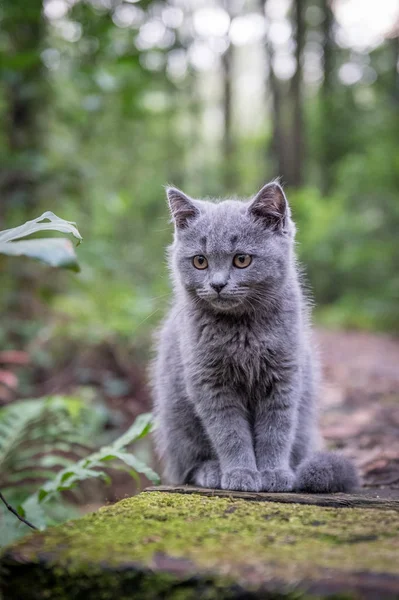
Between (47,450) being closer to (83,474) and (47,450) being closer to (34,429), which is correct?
(34,429)

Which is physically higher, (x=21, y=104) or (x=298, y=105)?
(x=298, y=105)

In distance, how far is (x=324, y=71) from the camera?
1603 centimetres

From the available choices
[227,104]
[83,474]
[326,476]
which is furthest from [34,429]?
[227,104]

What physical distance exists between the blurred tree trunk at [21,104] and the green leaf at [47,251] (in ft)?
8.19

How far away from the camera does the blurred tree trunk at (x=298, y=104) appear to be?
14.0 meters

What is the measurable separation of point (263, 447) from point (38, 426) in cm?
184

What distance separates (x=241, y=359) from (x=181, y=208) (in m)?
0.83

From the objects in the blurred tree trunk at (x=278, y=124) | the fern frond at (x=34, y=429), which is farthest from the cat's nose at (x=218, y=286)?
the blurred tree trunk at (x=278, y=124)

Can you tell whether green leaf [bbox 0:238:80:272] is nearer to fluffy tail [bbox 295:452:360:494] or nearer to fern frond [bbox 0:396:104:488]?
fluffy tail [bbox 295:452:360:494]

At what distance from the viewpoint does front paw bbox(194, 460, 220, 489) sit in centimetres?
243

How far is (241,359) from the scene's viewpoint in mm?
2447

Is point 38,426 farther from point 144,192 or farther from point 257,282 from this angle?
point 144,192

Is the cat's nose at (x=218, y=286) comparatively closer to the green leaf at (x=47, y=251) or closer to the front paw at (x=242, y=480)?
the front paw at (x=242, y=480)

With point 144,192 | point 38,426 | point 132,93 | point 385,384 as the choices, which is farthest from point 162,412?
point 144,192
